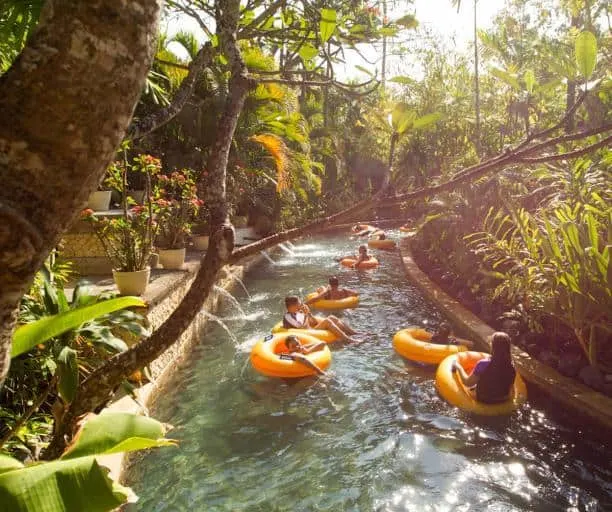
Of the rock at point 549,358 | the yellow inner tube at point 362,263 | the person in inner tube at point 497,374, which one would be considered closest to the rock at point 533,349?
the rock at point 549,358

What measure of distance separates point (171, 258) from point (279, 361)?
3.03 m

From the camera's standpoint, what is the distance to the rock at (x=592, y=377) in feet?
15.3

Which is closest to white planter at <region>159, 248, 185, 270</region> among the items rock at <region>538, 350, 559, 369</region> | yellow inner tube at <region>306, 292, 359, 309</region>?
yellow inner tube at <region>306, 292, 359, 309</region>

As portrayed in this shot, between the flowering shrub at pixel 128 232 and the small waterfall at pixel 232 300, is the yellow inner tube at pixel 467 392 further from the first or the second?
the small waterfall at pixel 232 300

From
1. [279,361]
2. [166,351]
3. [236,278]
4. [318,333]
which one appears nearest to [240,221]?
[236,278]

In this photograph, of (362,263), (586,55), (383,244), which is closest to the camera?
(586,55)

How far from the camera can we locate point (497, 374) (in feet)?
16.1

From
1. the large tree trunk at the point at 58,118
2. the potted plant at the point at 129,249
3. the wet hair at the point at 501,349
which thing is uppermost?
the large tree trunk at the point at 58,118

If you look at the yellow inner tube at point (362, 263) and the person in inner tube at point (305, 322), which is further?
the yellow inner tube at point (362, 263)

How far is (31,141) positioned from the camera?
0.75 meters

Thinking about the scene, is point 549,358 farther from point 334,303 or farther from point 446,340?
point 334,303

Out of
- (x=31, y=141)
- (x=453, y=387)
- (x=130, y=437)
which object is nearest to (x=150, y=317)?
(x=453, y=387)

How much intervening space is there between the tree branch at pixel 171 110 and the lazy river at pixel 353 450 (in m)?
2.92

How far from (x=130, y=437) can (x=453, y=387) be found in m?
4.39
